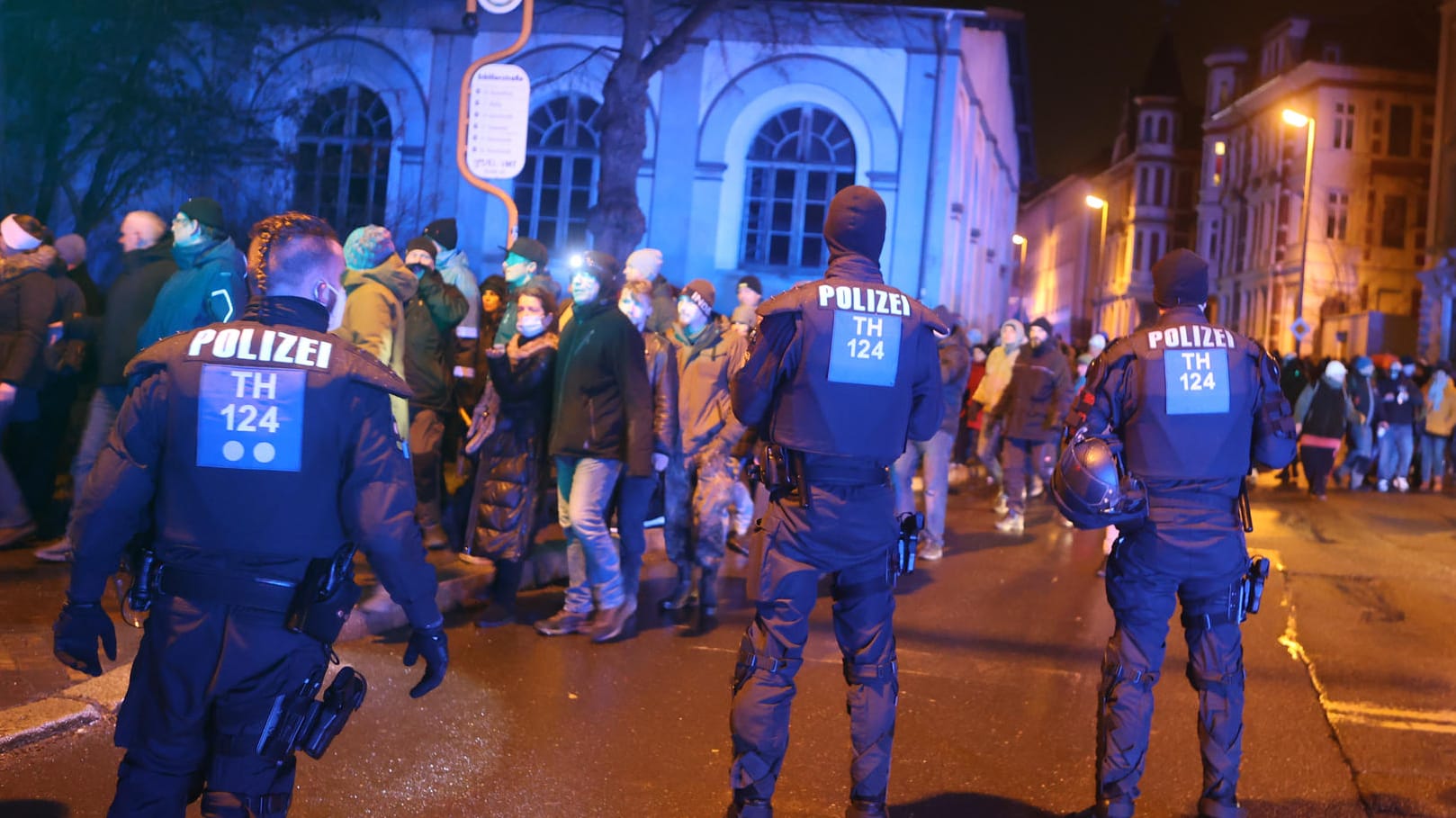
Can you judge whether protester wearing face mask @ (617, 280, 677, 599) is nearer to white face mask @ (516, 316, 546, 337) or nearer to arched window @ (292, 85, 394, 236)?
white face mask @ (516, 316, 546, 337)

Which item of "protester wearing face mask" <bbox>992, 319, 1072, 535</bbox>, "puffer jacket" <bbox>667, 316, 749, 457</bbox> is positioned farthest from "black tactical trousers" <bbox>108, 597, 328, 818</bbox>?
"protester wearing face mask" <bbox>992, 319, 1072, 535</bbox>

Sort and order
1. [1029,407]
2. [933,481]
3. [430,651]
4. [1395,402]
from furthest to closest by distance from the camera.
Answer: [1395,402], [1029,407], [933,481], [430,651]

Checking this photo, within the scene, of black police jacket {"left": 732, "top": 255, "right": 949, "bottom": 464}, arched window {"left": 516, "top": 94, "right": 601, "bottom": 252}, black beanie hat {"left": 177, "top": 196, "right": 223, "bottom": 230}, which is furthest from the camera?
arched window {"left": 516, "top": 94, "right": 601, "bottom": 252}

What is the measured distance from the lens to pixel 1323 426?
17.6 m

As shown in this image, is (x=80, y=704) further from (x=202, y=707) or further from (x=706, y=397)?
(x=706, y=397)

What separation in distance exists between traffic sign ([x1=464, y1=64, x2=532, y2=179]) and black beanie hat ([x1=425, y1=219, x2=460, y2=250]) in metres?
1.52

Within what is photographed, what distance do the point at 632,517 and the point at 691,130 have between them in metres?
16.0

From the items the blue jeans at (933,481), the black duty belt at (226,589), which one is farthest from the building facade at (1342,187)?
the black duty belt at (226,589)

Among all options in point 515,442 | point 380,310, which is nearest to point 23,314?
point 380,310

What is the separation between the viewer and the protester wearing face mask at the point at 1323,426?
17578mm

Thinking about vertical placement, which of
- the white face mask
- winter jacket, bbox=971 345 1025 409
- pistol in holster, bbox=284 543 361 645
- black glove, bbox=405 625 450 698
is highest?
winter jacket, bbox=971 345 1025 409

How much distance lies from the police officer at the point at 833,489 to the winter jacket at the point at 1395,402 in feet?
57.4

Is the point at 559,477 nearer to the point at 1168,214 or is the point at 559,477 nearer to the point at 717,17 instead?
the point at 717,17

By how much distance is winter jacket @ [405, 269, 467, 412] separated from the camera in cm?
850
